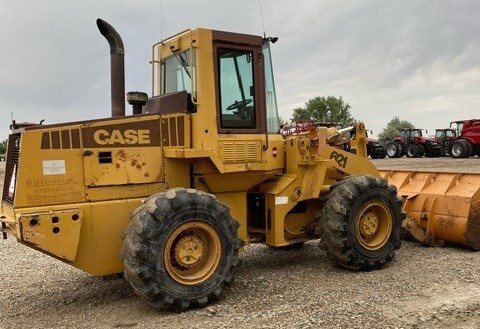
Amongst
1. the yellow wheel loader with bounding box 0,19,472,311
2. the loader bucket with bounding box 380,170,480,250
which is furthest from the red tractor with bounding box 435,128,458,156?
the yellow wheel loader with bounding box 0,19,472,311

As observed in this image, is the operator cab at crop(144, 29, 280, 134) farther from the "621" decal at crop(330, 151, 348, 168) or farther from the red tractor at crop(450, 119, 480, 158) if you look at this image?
the red tractor at crop(450, 119, 480, 158)

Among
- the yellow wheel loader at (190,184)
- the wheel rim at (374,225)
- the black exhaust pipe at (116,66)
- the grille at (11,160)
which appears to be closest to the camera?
the yellow wheel loader at (190,184)

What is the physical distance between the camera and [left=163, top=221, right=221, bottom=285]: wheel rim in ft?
16.2

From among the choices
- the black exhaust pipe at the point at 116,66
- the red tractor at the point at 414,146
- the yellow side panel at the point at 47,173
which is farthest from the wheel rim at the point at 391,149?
the yellow side panel at the point at 47,173

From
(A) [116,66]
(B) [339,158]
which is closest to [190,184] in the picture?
(A) [116,66]

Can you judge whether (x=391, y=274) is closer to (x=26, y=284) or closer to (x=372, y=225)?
(x=372, y=225)

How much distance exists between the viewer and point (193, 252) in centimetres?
506

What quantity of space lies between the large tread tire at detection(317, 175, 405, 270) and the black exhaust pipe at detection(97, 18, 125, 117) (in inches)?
110

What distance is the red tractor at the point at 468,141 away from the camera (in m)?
27.9

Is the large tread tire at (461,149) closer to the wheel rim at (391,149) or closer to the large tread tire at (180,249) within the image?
the wheel rim at (391,149)

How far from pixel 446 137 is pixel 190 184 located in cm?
2934

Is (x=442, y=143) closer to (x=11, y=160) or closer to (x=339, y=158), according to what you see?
(x=339, y=158)

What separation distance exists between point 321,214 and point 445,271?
5.27ft

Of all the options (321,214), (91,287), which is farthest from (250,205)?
(91,287)
